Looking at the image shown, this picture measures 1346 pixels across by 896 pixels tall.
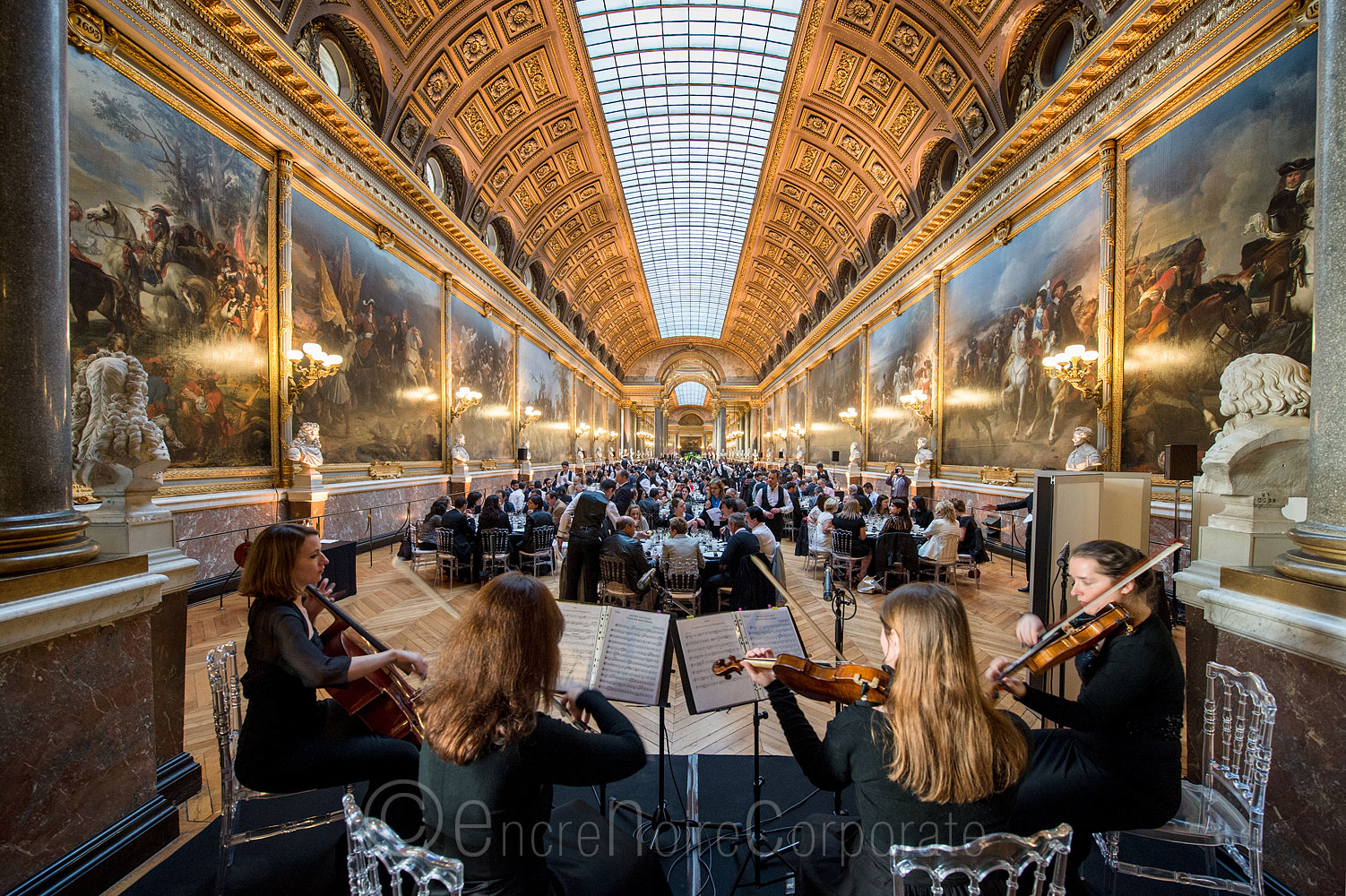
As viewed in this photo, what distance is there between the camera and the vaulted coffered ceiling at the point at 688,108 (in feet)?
32.6

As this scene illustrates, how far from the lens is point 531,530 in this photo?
8391 mm

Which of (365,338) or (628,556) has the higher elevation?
(365,338)

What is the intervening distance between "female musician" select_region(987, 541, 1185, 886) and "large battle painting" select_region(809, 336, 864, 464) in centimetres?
1713

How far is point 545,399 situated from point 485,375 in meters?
6.47

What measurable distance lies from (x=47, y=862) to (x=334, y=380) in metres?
8.62

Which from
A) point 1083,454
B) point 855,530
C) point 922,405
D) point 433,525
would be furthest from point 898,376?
point 433,525

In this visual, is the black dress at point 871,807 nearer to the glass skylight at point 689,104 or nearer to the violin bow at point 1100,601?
the violin bow at point 1100,601

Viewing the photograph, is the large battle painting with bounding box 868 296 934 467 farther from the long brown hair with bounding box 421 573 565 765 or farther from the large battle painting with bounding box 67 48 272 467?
the large battle painting with bounding box 67 48 272 467

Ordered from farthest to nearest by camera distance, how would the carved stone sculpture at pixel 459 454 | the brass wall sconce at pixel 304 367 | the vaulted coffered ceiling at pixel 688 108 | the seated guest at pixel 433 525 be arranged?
the carved stone sculpture at pixel 459 454
the vaulted coffered ceiling at pixel 688 108
the seated guest at pixel 433 525
the brass wall sconce at pixel 304 367

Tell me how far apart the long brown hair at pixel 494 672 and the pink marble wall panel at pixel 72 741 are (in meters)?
1.78

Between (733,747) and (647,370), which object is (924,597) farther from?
(647,370)

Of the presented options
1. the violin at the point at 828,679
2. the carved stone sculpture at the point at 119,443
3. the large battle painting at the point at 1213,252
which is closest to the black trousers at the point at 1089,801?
the violin at the point at 828,679

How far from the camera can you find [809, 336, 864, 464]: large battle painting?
19.4 metres

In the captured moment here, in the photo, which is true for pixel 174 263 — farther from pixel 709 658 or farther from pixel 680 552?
pixel 709 658
